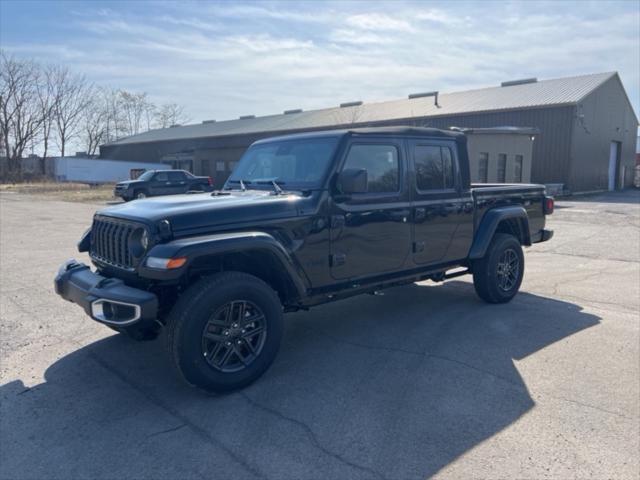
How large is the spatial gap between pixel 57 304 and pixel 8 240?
6.51 metres

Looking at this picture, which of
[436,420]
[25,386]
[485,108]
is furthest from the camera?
[485,108]

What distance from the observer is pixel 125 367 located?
4355 millimetres

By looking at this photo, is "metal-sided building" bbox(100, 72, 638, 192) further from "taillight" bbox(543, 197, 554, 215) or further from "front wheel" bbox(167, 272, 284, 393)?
"front wheel" bbox(167, 272, 284, 393)

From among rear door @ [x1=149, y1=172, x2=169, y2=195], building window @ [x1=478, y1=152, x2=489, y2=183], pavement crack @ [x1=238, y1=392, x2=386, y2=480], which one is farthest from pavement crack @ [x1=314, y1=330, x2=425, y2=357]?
rear door @ [x1=149, y1=172, x2=169, y2=195]

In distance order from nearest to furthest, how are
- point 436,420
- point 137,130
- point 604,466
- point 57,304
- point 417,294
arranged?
point 604,466
point 436,420
point 57,304
point 417,294
point 137,130

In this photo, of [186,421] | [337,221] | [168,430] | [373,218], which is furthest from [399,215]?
[168,430]

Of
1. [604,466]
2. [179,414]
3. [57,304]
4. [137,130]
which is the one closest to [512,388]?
[604,466]

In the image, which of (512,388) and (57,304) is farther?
(57,304)

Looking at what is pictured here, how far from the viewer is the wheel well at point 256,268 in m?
4.00

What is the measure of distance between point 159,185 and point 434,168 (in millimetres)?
20959

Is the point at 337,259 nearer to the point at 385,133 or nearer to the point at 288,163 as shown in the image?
the point at 288,163

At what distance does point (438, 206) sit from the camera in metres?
5.43

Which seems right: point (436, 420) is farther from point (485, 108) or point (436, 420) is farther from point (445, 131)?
point (485, 108)

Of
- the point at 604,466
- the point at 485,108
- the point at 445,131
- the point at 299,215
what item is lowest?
the point at 604,466
